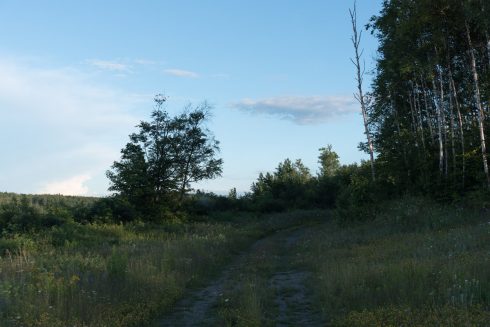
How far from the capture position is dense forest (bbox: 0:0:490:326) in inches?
329

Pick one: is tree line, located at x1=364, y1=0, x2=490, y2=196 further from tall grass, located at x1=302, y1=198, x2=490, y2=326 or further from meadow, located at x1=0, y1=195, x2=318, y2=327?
meadow, located at x1=0, y1=195, x2=318, y2=327

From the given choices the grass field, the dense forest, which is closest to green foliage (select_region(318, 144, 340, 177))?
the dense forest

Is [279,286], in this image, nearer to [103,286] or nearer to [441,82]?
[103,286]

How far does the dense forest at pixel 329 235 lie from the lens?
8.35 meters

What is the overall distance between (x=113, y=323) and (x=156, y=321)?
3.80ft

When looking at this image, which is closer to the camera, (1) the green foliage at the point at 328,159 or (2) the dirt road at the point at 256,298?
(2) the dirt road at the point at 256,298

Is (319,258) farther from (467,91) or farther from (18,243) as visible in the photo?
(467,91)

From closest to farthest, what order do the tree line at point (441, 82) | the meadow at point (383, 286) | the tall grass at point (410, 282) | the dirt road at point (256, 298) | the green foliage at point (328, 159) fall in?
the tall grass at point (410, 282) < the meadow at point (383, 286) < the dirt road at point (256, 298) < the tree line at point (441, 82) < the green foliage at point (328, 159)

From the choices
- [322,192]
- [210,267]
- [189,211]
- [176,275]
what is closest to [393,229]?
[210,267]

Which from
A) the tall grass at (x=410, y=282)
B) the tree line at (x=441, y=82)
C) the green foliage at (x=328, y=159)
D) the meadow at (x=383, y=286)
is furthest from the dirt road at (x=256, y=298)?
the green foliage at (x=328, y=159)

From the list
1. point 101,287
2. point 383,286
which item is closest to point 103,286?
point 101,287

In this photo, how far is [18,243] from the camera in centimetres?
2059

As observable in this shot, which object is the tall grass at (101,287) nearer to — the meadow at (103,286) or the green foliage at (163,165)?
the meadow at (103,286)

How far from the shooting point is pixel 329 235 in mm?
23094
